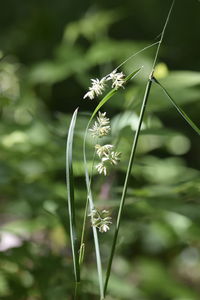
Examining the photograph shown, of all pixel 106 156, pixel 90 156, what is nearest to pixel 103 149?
pixel 106 156

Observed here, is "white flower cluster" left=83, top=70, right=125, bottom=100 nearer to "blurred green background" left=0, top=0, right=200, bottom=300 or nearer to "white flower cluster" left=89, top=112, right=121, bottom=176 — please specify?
"white flower cluster" left=89, top=112, right=121, bottom=176

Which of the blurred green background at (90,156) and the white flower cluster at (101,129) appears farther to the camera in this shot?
the blurred green background at (90,156)

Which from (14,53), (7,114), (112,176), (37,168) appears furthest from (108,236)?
(14,53)

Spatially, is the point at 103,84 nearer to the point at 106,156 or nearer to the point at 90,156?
the point at 106,156

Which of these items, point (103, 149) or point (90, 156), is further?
point (90, 156)

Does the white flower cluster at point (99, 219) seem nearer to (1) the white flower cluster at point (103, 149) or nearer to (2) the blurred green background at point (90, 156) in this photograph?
(1) the white flower cluster at point (103, 149)

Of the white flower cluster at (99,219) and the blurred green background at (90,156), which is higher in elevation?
the blurred green background at (90,156)

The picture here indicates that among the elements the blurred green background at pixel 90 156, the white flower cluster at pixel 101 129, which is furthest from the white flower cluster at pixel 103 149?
the blurred green background at pixel 90 156

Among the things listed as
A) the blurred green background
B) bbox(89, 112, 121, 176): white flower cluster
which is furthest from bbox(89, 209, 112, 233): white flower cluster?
the blurred green background
